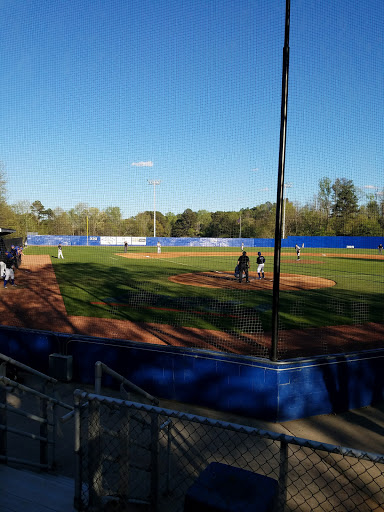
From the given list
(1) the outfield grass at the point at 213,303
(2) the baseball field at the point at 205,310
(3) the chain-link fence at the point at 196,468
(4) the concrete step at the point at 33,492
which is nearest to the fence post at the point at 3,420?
(4) the concrete step at the point at 33,492

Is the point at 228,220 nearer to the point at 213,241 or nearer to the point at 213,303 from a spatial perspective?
the point at 213,303

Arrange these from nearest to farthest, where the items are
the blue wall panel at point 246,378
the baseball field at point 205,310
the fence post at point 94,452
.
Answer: the fence post at point 94,452 → the blue wall panel at point 246,378 → the baseball field at point 205,310

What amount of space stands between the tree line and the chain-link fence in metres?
8.66

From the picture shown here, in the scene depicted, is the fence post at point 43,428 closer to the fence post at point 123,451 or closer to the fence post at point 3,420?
the fence post at point 3,420

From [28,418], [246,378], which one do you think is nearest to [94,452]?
[28,418]

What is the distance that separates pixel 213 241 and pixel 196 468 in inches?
2180

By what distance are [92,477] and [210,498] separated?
4.20ft

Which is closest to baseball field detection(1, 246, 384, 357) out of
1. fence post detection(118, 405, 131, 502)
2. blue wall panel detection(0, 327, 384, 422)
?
blue wall panel detection(0, 327, 384, 422)

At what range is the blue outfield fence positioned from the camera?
49.2 metres

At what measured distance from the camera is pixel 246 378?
641 cm

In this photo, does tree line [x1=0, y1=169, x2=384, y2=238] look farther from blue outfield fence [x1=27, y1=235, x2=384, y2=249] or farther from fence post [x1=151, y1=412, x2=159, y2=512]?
fence post [x1=151, y1=412, x2=159, y2=512]

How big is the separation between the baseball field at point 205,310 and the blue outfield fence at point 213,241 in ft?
82.5

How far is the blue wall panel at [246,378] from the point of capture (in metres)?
6.32

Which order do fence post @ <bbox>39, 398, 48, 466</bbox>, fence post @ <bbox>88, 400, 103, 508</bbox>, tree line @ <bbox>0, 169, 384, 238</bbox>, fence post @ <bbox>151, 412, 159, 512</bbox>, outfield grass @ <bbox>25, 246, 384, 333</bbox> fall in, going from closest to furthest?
fence post @ <bbox>88, 400, 103, 508</bbox> < fence post @ <bbox>151, 412, 159, 512</bbox> < fence post @ <bbox>39, 398, 48, 466</bbox> < outfield grass @ <bbox>25, 246, 384, 333</bbox> < tree line @ <bbox>0, 169, 384, 238</bbox>
